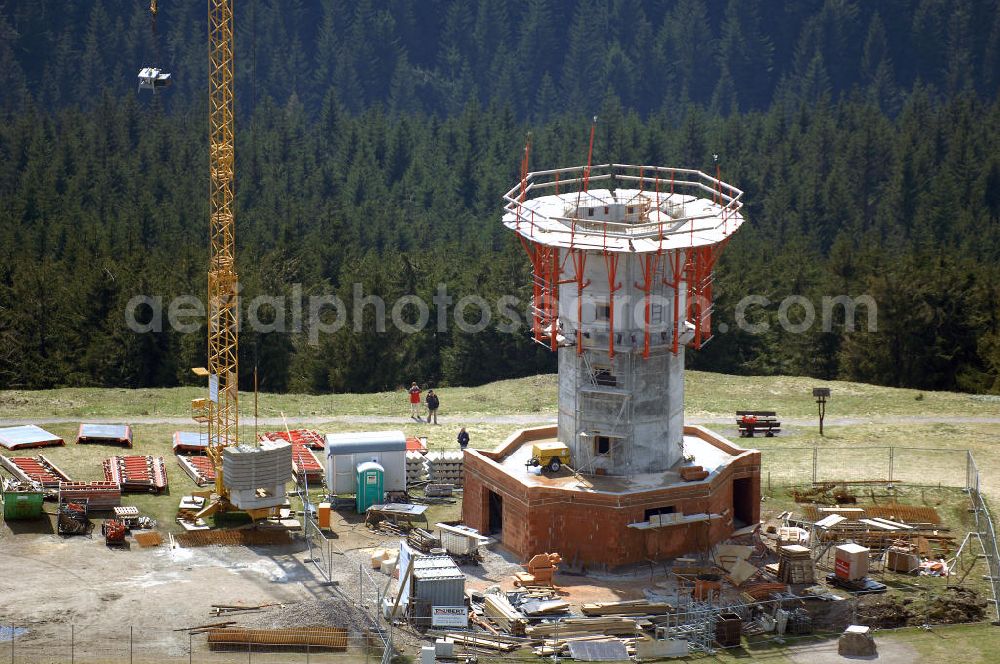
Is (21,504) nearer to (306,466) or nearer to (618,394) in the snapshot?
(306,466)

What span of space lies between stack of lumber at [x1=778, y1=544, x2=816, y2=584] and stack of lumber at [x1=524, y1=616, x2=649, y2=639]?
8837 millimetres

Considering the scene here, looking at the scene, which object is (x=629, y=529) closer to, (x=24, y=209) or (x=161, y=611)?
(x=161, y=611)

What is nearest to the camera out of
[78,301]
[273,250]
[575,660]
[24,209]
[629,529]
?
[575,660]

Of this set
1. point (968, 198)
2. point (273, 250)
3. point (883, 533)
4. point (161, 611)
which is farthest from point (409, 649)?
point (968, 198)

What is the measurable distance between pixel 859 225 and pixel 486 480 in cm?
12511

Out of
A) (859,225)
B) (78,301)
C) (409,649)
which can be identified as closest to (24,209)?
(78,301)

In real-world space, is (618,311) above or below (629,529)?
above

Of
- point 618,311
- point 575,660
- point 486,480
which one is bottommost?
point 575,660

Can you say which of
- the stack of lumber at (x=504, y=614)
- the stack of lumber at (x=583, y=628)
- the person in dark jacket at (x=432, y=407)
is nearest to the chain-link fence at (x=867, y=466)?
the person in dark jacket at (x=432, y=407)

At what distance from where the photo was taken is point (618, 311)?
239ft

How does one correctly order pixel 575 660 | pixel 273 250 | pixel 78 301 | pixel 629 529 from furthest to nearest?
pixel 273 250, pixel 78 301, pixel 629 529, pixel 575 660

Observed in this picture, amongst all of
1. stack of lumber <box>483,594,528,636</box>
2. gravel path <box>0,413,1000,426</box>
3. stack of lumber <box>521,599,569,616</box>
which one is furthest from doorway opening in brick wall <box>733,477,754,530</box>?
gravel path <box>0,413,1000,426</box>

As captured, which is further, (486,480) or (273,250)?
(273,250)

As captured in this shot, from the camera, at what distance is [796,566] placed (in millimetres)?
69688
